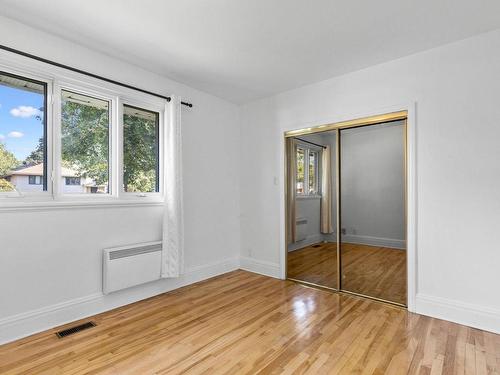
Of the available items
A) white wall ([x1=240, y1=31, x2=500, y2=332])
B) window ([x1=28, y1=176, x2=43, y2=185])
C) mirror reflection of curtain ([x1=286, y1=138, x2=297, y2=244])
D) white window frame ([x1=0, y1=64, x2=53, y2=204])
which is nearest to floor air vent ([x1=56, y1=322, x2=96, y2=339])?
white window frame ([x1=0, y1=64, x2=53, y2=204])

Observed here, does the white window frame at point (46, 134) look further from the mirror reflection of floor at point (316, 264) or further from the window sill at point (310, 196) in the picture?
the mirror reflection of floor at point (316, 264)

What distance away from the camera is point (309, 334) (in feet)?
7.89

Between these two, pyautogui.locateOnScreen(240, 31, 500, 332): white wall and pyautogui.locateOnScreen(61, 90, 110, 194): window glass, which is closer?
pyautogui.locateOnScreen(240, 31, 500, 332): white wall

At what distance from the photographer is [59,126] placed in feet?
8.59

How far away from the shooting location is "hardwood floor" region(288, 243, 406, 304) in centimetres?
308

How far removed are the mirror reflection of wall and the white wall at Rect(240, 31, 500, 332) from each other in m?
0.66

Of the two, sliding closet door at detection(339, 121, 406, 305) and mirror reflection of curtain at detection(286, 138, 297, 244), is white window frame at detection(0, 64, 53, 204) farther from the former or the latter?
sliding closet door at detection(339, 121, 406, 305)

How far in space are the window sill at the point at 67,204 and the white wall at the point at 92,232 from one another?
4 centimetres

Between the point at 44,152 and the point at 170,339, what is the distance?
2004mm

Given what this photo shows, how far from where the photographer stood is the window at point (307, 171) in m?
3.69

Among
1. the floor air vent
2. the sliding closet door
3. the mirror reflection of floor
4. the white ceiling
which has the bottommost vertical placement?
the floor air vent

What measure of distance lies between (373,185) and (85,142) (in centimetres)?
315

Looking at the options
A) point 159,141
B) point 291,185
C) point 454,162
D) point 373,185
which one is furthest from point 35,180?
point 454,162

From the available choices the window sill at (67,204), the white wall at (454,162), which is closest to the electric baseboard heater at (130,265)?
the window sill at (67,204)
